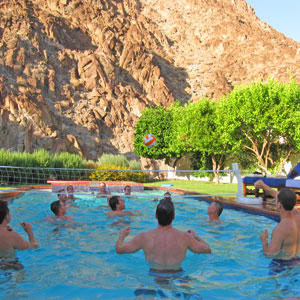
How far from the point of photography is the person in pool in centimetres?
446

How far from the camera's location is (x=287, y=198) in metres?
4.44

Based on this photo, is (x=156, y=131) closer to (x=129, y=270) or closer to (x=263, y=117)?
(x=263, y=117)

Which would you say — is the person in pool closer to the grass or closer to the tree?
the grass

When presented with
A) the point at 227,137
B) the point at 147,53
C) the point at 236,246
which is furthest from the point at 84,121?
the point at 236,246

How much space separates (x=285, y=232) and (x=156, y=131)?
3433 centimetres

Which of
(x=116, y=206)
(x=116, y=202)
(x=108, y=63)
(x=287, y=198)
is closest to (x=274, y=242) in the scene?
(x=287, y=198)

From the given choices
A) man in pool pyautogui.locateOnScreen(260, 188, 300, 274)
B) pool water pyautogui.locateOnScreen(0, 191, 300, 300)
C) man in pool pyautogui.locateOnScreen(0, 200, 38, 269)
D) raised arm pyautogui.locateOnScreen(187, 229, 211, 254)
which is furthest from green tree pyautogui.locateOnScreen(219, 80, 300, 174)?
man in pool pyautogui.locateOnScreen(0, 200, 38, 269)

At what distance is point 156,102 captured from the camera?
59312 millimetres

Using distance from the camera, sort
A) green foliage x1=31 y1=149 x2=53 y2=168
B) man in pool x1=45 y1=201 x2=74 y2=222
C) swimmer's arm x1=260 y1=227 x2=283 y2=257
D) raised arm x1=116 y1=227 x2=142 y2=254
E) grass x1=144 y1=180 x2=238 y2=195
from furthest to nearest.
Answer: green foliage x1=31 y1=149 x2=53 y2=168 < grass x1=144 y1=180 x2=238 y2=195 < man in pool x1=45 y1=201 x2=74 y2=222 < swimmer's arm x1=260 y1=227 x2=283 y2=257 < raised arm x1=116 y1=227 x2=142 y2=254

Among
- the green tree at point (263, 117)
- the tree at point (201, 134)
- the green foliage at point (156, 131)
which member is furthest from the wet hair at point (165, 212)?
the green foliage at point (156, 131)

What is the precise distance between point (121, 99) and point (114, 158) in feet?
87.5

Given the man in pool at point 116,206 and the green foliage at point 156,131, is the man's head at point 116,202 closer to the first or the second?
the man in pool at point 116,206

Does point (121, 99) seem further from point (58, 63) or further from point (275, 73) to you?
point (275, 73)

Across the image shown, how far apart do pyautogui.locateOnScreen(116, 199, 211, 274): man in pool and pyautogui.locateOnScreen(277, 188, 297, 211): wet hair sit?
46.5 inches
